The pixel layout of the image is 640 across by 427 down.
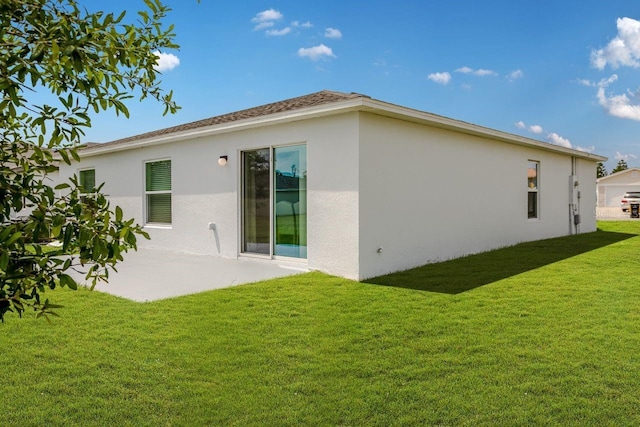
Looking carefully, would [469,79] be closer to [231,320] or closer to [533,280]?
[533,280]

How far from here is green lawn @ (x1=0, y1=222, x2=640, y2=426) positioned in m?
2.95

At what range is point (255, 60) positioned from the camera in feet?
24.2

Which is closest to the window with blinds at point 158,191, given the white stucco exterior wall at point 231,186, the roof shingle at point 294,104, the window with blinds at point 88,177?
the white stucco exterior wall at point 231,186

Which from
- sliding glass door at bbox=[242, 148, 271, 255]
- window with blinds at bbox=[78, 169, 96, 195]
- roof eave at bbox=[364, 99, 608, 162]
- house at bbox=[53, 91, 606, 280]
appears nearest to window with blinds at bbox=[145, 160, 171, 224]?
house at bbox=[53, 91, 606, 280]

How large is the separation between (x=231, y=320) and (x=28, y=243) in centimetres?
343

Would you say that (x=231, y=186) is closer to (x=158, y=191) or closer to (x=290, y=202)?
(x=290, y=202)

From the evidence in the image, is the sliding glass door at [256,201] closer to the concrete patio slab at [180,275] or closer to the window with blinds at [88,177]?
the concrete patio slab at [180,275]

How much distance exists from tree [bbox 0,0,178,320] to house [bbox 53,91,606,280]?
5.09 metres

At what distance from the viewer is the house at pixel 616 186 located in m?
37.7

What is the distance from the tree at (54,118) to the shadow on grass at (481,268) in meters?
5.31

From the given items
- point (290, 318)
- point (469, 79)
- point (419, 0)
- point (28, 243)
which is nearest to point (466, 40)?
point (469, 79)

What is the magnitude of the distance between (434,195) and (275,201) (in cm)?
310

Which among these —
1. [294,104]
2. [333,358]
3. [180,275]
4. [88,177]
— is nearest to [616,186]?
[294,104]

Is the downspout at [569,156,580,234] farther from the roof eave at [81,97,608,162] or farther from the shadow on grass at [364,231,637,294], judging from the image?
the shadow on grass at [364,231,637,294]
